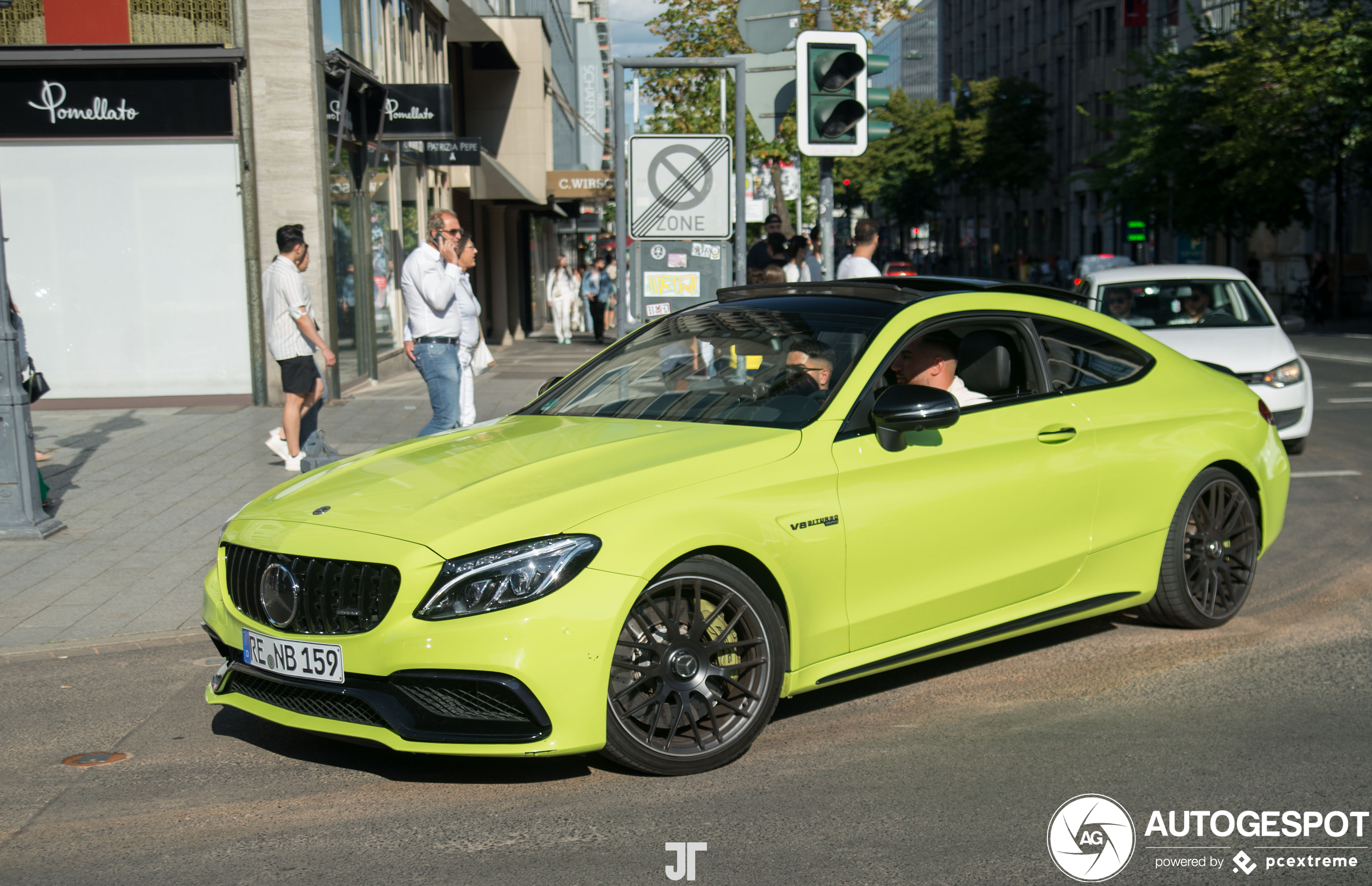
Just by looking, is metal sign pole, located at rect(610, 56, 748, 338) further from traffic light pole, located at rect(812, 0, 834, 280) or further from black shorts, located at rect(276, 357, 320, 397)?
black shorts, located at rect(276, 357, 320, 397)

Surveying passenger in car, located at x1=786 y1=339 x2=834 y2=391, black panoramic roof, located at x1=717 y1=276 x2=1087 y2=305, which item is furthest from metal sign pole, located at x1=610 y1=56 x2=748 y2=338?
passenger in car, located at x1=786 y1=339 x2=834 y2=391

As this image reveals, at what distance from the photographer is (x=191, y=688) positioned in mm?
5613

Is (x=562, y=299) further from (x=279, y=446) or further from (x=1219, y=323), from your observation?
(x=1219, y=323)

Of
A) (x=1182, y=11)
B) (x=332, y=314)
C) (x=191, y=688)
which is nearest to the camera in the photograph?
(x=191, y=688)

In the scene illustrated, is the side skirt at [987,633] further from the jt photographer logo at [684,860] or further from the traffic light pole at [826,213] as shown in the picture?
the traffic light pole at [826,213]

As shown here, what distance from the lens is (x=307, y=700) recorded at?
13.9ft

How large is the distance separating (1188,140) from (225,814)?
41300mm

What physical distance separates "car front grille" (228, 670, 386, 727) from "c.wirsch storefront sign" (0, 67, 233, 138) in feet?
42.1

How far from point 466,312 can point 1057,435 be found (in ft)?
19.8

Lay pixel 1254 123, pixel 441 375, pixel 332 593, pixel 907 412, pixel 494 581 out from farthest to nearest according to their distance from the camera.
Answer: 1. pixel 1254 123
2. pixel 441 375
3. pixel 907 412
4. pixel 332 593
5. pixel 494 581

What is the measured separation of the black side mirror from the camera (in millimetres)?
4668

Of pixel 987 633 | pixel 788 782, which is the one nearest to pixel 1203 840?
pixel 788 782

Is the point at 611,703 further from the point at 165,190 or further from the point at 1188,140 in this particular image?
the point at 1188,140

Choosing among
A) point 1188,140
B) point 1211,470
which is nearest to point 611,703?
point 1211,470
